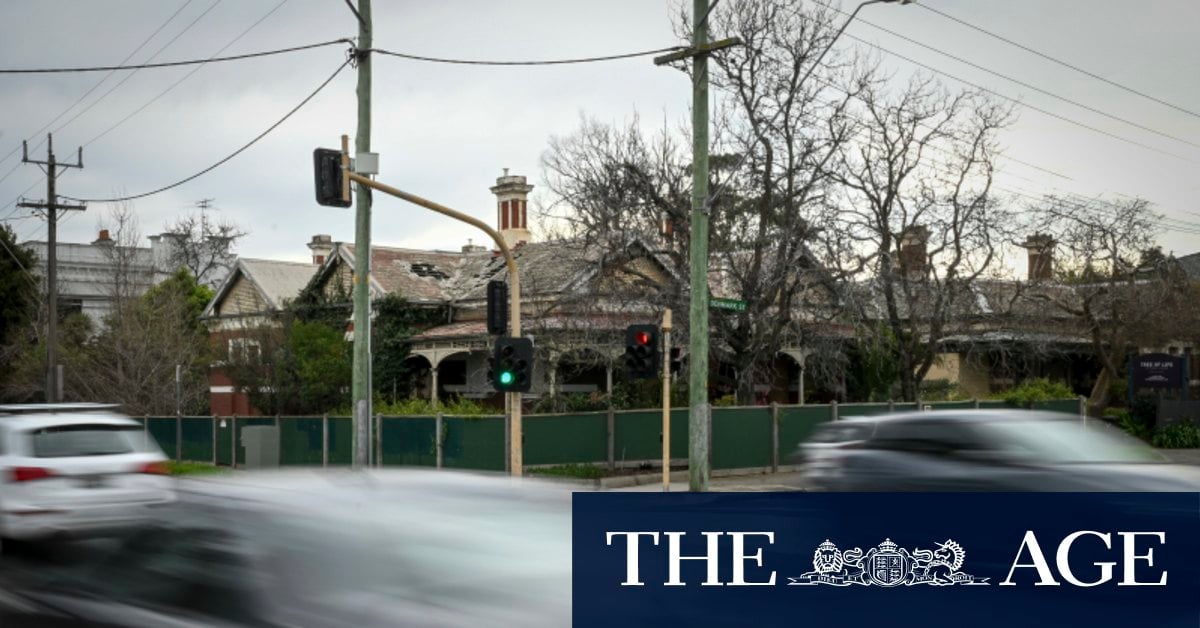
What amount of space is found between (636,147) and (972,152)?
975 centimetres

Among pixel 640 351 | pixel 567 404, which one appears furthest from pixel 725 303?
pixel 567 404

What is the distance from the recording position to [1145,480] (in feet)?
38.8

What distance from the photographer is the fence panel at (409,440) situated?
2677 cm

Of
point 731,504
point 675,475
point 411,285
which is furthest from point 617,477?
point 411,285

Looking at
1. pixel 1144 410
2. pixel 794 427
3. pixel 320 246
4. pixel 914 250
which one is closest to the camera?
pixel 794 427

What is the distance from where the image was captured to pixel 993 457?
41.5 ft

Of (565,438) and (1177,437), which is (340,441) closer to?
(565,438)

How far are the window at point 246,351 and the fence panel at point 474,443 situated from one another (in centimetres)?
1150

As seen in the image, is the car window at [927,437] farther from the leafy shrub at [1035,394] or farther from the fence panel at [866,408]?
the leafy shrub at [1035,394]

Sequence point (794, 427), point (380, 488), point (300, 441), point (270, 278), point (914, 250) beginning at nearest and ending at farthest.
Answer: point (380, 488) < point (794, 427) < point (300, 441) < point (914, 250) < point (270, 278)

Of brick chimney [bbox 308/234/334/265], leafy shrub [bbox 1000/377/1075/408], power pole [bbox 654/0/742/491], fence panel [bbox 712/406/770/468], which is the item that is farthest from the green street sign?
brick chimney [bbox 308/234/334/265]

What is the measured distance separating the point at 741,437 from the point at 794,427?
1.96m

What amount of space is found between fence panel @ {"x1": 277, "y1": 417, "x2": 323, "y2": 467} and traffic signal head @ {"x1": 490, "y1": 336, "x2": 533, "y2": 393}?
12043mm

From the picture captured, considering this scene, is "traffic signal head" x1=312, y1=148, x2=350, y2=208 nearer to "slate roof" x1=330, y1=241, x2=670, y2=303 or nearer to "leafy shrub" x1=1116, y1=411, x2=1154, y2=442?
"slate roof" x1=330, y1=241, x2=670, y2=303
